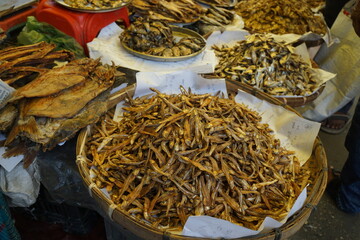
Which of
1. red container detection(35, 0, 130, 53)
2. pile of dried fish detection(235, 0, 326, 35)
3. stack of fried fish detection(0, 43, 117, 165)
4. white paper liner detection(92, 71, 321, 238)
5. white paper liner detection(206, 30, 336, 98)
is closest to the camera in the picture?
stack of fried fish detection(0, 43, 117, 165)

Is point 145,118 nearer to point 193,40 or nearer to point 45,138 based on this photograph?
point 45,138

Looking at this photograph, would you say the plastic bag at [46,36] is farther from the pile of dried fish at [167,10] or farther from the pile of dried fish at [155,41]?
the pile of dried fish at [167,10]

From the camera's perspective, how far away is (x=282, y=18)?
12.3ft

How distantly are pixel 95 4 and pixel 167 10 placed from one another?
0.85m

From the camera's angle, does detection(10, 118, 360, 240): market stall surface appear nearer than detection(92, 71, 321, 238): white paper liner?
No

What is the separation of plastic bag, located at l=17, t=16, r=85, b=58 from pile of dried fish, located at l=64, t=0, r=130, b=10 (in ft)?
1.07

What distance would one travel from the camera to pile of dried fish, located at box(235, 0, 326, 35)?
3.62 meters

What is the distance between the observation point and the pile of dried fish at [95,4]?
2.66 m

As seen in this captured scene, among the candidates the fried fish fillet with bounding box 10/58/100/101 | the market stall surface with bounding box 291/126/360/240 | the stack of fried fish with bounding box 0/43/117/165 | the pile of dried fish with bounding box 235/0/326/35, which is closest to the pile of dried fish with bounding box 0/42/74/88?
the stack of fried fish with bounding box 0/43/117/165

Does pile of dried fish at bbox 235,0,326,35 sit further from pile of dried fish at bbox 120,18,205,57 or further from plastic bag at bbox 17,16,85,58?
plastic bag at bbox 17,16,85,58

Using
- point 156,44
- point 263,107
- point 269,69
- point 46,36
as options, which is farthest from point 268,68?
point 46,36

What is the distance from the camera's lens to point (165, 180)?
1566 millimetres

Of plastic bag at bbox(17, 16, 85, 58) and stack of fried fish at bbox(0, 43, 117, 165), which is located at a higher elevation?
plastic bag at bbox(17, 16, 85, 58)

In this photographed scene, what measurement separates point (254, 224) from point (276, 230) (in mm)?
168
